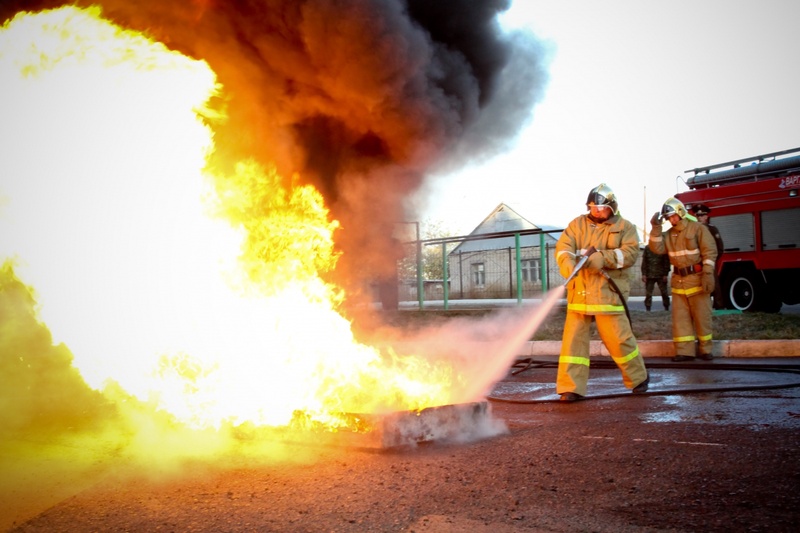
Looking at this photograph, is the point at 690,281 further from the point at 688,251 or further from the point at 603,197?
the point at 603,197

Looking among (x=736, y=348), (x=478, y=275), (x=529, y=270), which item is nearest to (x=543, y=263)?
(x=529, y=270)

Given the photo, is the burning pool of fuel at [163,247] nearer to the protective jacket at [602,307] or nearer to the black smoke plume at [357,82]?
the black smoke plume at [357,82]

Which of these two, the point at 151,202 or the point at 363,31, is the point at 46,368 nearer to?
the point at 151,202

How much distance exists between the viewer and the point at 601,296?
18.6 feet

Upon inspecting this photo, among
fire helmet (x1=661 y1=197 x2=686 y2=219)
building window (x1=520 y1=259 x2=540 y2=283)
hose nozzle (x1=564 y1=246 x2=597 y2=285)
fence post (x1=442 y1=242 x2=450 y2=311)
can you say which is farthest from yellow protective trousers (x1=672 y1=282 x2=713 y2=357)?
fence post (x1=442 y1=242 x2=450 y2=311)

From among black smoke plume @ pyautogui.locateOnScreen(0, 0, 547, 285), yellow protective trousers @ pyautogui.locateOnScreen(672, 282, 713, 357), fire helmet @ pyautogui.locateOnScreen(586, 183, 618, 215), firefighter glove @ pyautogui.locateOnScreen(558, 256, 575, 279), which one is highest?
black smoke plume @ pyautogui.locateOnScreen(0, 0, 547, 285)

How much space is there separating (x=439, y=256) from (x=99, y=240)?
1036cm

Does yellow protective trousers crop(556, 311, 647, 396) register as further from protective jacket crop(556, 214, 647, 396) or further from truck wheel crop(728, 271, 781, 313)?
truck wheel crop(728, 271, 781, 313)

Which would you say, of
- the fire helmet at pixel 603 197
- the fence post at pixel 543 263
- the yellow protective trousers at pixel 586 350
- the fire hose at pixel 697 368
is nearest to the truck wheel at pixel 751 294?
the fence post at pixel 543 263

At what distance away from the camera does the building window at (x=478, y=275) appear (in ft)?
83.1

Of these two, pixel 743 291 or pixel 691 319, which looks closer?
pixel 691 319

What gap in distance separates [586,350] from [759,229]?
9637 millimetres

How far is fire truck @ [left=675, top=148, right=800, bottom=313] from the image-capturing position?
511 inches

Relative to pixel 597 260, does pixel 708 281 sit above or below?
below
